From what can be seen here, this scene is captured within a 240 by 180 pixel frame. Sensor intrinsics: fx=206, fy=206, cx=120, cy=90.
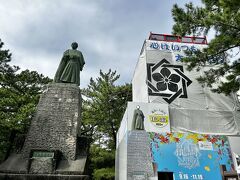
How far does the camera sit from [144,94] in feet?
38.7

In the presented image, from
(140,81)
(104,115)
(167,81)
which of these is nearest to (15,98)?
(104,115)

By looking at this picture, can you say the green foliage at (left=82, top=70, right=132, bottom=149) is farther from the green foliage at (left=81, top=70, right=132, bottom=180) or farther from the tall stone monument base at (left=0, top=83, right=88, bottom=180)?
the tall stone monument base at (left=0, top=83, right=88, bottom=180)

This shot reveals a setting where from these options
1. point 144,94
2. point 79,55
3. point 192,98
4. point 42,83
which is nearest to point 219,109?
point 192,98

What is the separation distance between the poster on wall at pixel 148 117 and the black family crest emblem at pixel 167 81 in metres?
0.92

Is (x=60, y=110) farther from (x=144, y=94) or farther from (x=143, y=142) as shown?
(x=144, y=94)

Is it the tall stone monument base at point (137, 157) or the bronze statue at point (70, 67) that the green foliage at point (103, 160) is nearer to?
the tall stone monument base at point (137, 157)

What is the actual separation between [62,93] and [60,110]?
2.04ft

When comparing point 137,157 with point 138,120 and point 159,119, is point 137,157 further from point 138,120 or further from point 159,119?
point 159,119

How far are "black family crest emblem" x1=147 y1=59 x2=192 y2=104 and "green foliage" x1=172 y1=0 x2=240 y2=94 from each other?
→ 3.46m

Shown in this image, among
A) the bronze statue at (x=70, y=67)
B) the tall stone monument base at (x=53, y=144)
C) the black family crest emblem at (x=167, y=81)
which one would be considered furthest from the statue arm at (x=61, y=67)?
the black family crest emblem at (x=167, y=81)

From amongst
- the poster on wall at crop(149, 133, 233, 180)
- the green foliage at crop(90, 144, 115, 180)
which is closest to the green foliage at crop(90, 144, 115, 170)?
the green foliage at crop(90, 144, 115, 180)

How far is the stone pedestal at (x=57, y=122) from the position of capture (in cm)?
539

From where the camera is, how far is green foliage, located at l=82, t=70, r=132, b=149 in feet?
47.7

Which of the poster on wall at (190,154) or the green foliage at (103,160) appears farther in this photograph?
the green foliage at (103,160)
